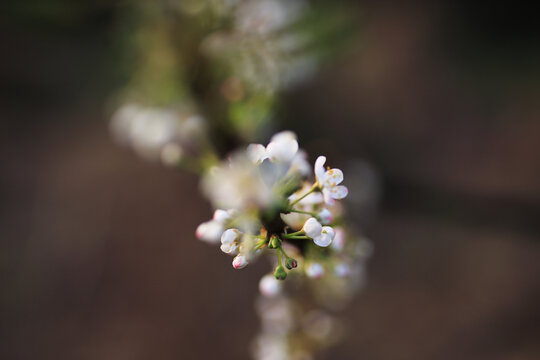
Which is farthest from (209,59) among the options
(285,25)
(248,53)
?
A: (285,25)

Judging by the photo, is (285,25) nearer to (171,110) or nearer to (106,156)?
(171,110)

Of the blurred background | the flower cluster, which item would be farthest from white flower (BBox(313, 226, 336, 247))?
the blurred background

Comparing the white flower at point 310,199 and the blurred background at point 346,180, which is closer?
the white flower at point 310,199

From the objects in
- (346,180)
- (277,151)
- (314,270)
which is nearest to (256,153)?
(277,151)

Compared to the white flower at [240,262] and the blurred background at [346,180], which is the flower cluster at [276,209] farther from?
the blurred background at [346,180]

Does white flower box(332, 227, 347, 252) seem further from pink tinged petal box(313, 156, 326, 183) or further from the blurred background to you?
the blurred background

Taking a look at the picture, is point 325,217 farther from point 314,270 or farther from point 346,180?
point 346,180

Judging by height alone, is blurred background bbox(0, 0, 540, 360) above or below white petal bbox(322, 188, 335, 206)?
above

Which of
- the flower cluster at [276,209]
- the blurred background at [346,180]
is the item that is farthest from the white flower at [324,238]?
the blurred background at [346,180]
